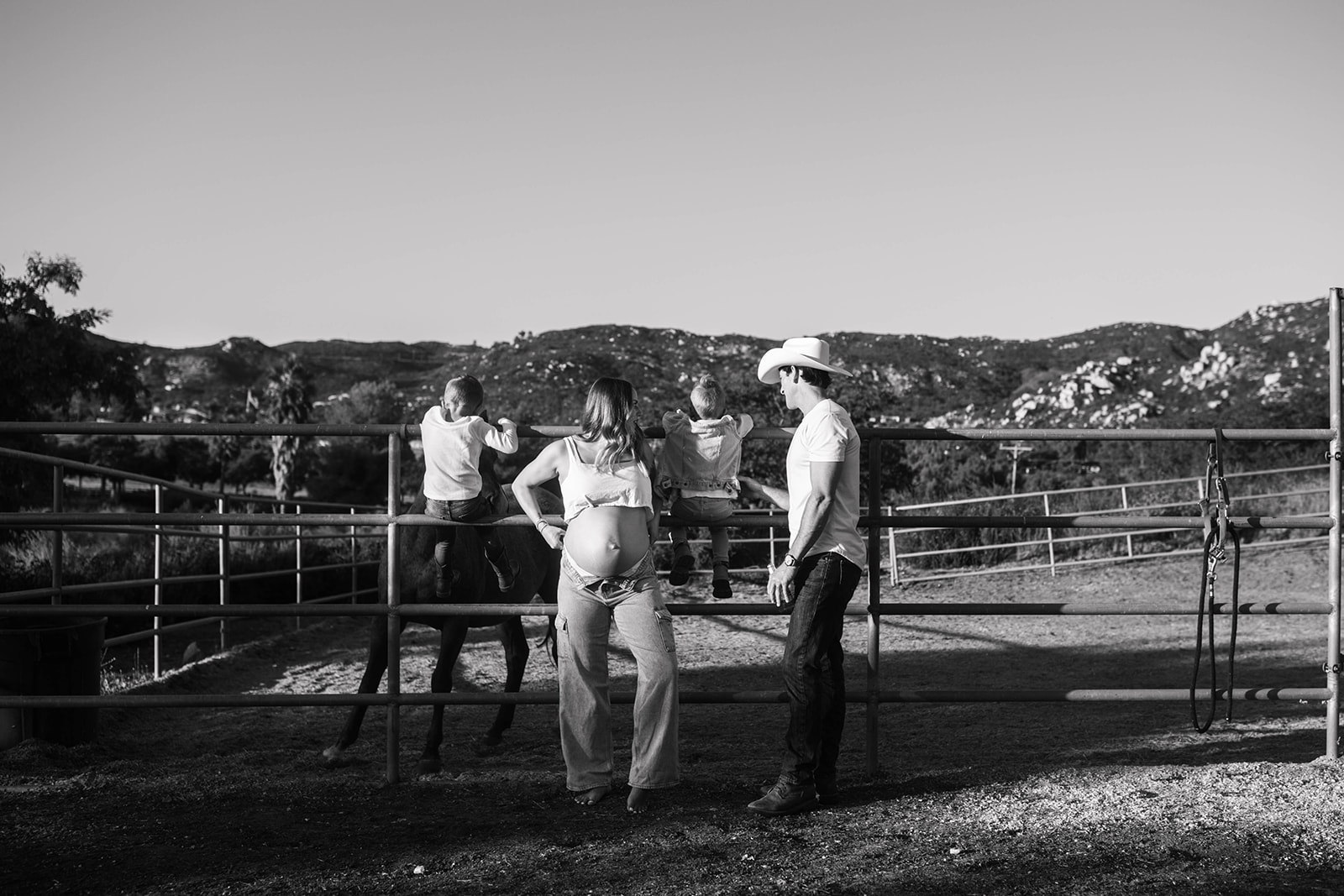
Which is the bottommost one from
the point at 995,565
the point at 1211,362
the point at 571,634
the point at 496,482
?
the point at 995,565

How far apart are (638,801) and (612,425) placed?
1409mm

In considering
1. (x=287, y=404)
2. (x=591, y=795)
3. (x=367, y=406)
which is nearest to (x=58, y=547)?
(x=591, y=795)

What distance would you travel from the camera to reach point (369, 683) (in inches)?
216

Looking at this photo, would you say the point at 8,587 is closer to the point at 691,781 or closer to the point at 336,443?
the point at 691,781

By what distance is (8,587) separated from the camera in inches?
567

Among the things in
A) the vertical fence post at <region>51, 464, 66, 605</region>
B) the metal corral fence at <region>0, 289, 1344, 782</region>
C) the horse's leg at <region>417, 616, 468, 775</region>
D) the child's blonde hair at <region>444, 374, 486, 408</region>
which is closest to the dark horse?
the horse's leg at <region>417, 616, 468, 775</region>

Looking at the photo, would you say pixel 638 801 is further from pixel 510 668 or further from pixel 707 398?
pixel 510 668

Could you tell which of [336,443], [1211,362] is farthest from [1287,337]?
[336,443]

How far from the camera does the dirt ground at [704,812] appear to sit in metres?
3.49

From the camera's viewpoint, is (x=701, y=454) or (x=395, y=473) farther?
(x=701, y=454)

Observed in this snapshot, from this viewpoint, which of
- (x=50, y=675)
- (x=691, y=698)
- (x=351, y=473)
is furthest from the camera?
(x=351, y=473)

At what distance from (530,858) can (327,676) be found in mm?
6237

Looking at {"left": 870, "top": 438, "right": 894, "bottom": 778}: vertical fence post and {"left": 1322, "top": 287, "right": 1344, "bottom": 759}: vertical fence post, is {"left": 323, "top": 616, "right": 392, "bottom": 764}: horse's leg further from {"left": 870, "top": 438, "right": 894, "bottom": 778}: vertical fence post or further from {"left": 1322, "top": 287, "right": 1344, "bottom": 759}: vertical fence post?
{"left": 1322, "top": 287, "right": 1344, "bottom": 759}: vertical fence post

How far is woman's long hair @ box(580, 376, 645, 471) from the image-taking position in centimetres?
417
